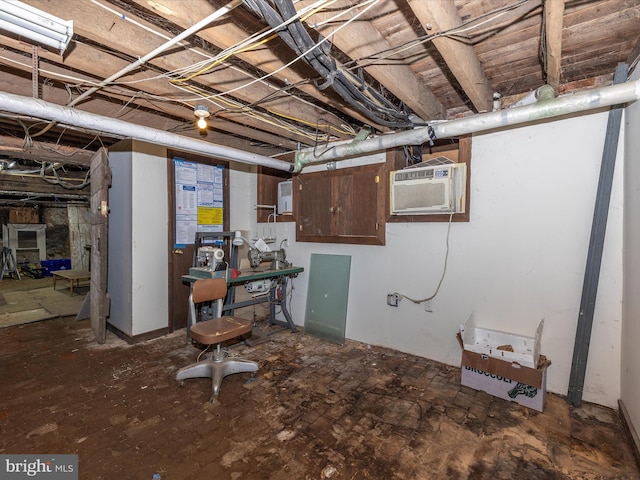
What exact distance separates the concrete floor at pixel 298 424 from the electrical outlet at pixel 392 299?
1.88 feet

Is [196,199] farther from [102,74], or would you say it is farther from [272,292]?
[102,74]

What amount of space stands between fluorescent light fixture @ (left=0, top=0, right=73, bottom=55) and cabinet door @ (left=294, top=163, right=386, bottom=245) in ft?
8.66

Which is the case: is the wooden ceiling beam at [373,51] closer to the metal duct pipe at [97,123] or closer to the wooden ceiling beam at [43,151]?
the metal duct pipe at [97,123]

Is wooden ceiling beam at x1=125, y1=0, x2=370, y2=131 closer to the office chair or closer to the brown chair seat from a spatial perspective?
the office chair

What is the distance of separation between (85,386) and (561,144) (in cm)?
439

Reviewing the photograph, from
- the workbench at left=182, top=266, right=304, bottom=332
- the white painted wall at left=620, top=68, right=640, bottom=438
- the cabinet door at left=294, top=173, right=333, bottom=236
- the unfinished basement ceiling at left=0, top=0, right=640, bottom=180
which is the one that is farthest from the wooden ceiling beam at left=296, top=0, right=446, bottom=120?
the workbench at left=182, top=266, right=304, bottom=332

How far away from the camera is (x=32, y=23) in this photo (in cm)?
134

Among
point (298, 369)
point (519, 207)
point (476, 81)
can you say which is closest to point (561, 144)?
point (519, 207)

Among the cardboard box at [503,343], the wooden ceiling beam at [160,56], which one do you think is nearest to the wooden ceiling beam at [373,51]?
the wooden ceiling beam at [160,56]

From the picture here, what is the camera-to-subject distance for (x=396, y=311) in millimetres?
3287

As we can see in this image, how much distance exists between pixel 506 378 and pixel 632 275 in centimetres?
110

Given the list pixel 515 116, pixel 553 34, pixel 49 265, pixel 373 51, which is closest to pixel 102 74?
pixel 373 51

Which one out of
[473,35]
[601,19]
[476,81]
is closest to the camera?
[601,19]

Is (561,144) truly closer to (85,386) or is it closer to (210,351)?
(210,351)
